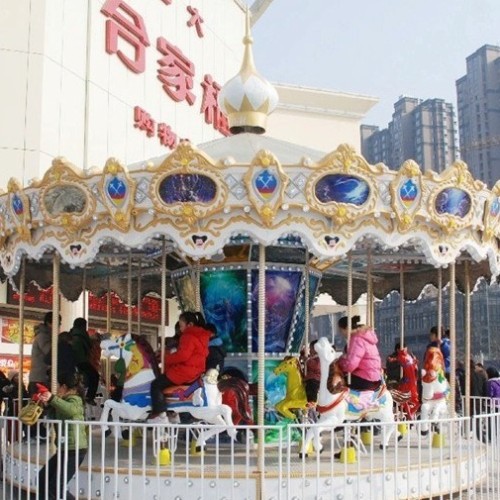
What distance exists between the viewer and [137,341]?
7.65 metres

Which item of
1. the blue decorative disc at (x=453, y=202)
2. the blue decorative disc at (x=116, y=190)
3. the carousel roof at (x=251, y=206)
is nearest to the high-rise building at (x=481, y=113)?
the blue decorative disc at (x=453, y=202)

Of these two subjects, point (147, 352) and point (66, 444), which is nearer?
point (66, 444)

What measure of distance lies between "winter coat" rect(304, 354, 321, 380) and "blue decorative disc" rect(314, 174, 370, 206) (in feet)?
7.58

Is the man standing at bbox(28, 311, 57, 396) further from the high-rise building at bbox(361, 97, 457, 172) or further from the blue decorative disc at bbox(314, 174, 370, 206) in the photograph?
the high-rise building at bbox(361, 97, 457, 172)

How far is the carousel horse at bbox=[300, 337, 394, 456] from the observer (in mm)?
7238

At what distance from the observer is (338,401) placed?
7.25 m

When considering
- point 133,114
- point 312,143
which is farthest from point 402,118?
point 133,114

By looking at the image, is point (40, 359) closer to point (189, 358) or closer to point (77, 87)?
point (189, 358)

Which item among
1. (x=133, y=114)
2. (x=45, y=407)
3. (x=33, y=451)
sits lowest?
(x=33, y=451)

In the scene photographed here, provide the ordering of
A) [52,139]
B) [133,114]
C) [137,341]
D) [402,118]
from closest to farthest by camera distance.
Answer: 1. [137,341]
2. [52,139]
3. [133,114]
4. [402,118]

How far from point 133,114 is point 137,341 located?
8.21m

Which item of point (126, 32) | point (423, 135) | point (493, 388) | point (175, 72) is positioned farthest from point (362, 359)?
point (423, 135)

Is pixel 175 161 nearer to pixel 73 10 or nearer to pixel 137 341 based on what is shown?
pixel 137 341

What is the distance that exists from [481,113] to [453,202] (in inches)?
1952
